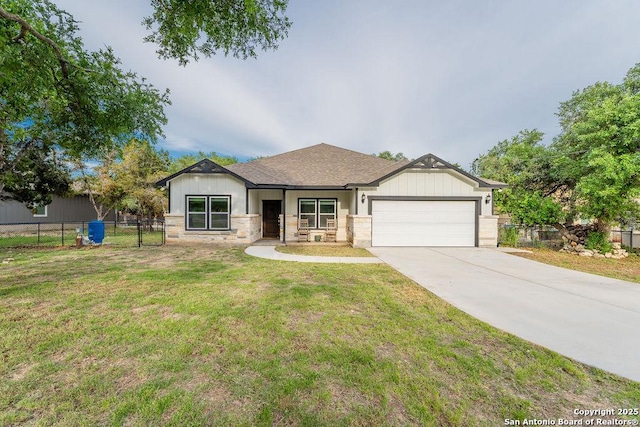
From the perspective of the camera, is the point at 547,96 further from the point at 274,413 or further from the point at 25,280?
the point at 25,280

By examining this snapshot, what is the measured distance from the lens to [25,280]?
5.88m

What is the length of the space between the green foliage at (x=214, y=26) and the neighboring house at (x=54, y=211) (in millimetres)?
18058

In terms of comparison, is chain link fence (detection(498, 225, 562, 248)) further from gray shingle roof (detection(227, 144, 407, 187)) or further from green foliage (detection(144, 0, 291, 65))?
green foliage (detection(144, 0, 291, 65))

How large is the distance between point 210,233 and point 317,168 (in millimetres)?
6819

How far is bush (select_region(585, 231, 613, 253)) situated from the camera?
10.1 m

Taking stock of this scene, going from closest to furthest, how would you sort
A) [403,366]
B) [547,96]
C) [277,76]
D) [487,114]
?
1. [403,366]
2. [277,76]
3. [547,96]
4. [487,114]

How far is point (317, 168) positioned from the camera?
14898 millimetres

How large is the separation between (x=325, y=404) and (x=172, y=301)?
3610mm

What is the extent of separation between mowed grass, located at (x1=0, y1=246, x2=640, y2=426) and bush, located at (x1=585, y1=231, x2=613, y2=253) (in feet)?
34.4

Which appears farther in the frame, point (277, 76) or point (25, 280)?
point (277, 76)

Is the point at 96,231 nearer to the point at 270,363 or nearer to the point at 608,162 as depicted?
the point at 270,363

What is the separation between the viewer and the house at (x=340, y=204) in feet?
36.9

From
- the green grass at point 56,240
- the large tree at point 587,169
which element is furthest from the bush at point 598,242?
the green grass at point 56,240

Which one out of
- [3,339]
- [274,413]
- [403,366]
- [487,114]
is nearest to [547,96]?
[487,114]
